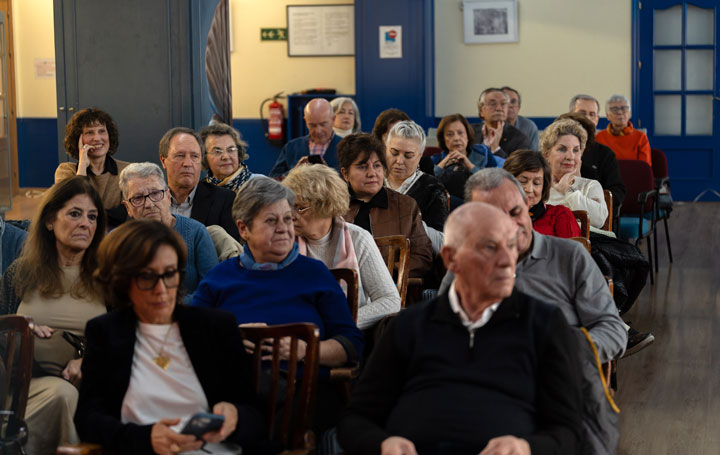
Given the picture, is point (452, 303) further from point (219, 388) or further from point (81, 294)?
point (81, 294)

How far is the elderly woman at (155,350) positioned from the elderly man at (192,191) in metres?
2.00

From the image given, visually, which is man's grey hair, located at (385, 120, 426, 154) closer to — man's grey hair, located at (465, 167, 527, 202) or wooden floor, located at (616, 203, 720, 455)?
wooden floor, located at (616, 203, 720, 455)

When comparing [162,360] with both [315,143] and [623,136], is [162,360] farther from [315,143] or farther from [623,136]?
[623,136]

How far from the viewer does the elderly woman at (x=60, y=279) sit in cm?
300

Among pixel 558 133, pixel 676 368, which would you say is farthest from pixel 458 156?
pixel 676 368

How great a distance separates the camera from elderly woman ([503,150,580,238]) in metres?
3.84

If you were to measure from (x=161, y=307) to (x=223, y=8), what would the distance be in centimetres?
494

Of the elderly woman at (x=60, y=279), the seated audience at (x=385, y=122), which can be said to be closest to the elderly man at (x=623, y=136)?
the seated audience at (x=385, y=122)

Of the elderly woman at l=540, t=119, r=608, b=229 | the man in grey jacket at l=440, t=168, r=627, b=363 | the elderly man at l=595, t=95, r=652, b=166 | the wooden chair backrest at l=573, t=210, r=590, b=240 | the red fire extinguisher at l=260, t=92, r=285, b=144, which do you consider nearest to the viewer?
the man in grey jacket at l=440, t=168, r=627, b=363

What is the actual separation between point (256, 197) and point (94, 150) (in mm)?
2522

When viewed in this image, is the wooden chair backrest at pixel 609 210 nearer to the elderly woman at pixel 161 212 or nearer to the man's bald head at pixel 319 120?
the man's bald head at pixel 319 120

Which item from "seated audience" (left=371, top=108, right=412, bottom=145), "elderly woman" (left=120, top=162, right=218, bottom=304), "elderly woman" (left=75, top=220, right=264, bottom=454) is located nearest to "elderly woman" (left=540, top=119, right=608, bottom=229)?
"seated audience" (left=371, top=108, right=412, bottom=145)

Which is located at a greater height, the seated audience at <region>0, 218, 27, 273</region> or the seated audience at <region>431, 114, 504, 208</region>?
the seated audience at <region>431, 114, 504, 208</region>

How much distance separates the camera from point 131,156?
21.0ft
